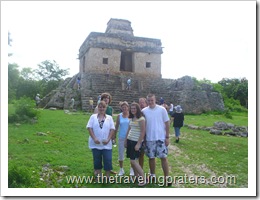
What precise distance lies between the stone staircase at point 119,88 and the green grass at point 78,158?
8.06m

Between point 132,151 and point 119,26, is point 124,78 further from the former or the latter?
point 132,151

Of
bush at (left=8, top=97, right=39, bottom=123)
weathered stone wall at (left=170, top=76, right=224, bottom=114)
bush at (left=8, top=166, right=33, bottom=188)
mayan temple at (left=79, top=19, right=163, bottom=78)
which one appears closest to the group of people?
bush at (left=8, top=166, right=33, bottom=188)

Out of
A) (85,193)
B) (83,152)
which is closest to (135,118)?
(85,193)

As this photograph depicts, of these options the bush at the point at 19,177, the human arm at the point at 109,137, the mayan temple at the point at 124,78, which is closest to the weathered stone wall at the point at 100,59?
the mayan temple at the point at 124,78

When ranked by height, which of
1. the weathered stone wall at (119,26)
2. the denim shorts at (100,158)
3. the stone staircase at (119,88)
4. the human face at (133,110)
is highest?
the weathered stone wall at (119,26)

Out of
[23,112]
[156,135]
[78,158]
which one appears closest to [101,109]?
[156,135]

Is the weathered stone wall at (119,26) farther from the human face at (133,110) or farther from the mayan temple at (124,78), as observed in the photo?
the human face at (133,110)

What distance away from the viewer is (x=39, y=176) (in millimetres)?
5848

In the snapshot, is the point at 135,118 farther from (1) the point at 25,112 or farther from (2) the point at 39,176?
(1) the point at 25,112

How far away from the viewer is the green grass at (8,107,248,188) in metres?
5.72

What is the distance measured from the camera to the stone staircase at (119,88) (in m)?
19.6

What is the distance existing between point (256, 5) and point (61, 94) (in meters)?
15.7

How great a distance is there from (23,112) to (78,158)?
559 cm

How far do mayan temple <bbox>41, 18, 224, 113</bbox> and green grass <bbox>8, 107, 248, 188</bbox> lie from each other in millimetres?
8257
